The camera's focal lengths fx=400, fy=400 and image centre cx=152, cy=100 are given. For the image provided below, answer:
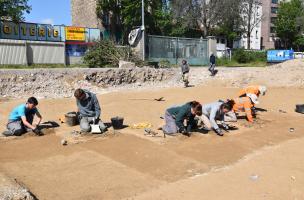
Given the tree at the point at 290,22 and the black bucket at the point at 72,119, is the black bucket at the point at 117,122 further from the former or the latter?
the tree at the point at 290,22

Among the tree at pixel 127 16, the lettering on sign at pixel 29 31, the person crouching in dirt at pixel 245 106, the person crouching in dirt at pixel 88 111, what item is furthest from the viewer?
the tree at pixel 127 16

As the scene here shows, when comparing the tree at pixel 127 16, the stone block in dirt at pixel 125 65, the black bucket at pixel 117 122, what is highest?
the tree at pixel 127 16

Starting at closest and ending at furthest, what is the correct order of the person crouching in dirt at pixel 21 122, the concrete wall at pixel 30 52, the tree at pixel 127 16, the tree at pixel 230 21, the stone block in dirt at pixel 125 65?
the person crouching in dirt at pixel 21 122 < the stone block in dirt at pixel 125 65 < the concrete wall at pixel 30 52 < the tree at pixel 127 16 < the tree at pixel 230 21

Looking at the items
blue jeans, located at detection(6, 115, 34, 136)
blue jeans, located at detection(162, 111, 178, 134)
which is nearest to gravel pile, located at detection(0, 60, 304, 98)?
blue jeans, located at detection(6, 115, 34, 136)

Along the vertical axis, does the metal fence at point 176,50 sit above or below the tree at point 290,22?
below

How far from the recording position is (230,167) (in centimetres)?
767

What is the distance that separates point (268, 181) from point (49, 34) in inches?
1240

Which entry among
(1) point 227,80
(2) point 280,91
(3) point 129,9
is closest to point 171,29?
(3) point 129,9

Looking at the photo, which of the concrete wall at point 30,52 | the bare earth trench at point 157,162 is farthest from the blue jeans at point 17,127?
the concrete wall at point 30,52

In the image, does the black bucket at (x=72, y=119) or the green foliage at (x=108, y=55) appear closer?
the black bucket at (x=72, y=119)

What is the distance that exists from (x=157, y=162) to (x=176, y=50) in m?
21.1

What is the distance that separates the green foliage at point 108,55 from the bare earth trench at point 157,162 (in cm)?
1065

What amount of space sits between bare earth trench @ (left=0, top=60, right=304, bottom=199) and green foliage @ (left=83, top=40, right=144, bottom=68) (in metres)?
10.6

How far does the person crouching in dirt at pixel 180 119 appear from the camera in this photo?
9422 mm
